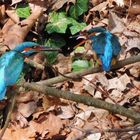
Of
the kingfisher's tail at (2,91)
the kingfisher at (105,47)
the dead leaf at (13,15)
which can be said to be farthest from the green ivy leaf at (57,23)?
the kingfisher's tail at (2,91)

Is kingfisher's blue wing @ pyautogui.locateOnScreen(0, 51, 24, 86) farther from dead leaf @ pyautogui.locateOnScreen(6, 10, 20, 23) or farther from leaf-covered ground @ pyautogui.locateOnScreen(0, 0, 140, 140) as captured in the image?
dead leaf @ pyautogui.locateOnScreen(6, 10, 20, 23)

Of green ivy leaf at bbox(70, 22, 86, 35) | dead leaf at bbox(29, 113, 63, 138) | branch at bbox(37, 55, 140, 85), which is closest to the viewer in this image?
branch at bbox(37, 55, 140, 85)

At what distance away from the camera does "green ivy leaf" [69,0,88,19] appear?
540 centimetres

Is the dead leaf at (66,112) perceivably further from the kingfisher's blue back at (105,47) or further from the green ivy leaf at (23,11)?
the green ivy leaf at (23,11)

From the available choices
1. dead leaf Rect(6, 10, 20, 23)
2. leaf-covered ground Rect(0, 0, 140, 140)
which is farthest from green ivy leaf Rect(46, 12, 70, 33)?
dead leaf Rect(6, 10, 20, 23)

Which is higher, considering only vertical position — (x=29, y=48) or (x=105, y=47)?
(x=29, y=48)

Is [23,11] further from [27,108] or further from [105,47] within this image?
[105,47]

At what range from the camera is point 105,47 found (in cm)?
381

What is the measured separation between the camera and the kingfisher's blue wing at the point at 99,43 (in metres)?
3.81

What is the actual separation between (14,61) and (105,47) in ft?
2.59

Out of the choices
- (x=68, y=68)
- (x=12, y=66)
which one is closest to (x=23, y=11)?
(x=68, y=68)

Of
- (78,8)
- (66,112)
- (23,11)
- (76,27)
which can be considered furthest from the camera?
(23,11)

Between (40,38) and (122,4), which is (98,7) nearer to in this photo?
(122,4)

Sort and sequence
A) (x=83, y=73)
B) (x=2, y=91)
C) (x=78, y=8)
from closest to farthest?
(x=2, y=91) → (x=83, y=73) → (x=78, y=8)
